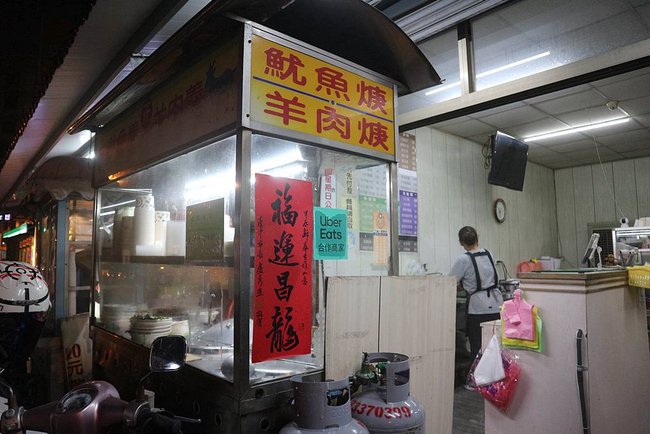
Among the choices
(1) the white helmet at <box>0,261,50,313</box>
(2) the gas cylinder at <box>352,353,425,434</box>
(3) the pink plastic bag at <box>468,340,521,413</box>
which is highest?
(1) the white helmet at <box>0,261,50,313</box>

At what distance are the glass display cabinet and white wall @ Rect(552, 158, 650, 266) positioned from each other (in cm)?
1010

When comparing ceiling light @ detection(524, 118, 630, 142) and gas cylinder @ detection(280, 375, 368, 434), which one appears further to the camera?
ceiling light @ detection(524, 118, 630, 142)

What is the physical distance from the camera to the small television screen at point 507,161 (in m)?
7.12

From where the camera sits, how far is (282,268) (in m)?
2.21

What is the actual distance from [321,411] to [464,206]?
7028 mm

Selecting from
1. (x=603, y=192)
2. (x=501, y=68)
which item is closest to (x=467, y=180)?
(x=501, y=68)

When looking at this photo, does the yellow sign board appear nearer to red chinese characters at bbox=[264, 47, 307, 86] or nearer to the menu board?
red chinese characters at bbox=[264, 47, 307, 86]

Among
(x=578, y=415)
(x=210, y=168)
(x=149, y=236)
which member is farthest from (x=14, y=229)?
(x=578, y=415)

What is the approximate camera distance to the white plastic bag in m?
3.62

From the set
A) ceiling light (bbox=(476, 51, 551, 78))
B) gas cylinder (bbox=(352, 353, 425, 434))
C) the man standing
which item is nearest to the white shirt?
the man standing

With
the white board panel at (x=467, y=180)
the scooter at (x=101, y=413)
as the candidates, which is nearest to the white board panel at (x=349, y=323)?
the scooter at (x=101, y=413)

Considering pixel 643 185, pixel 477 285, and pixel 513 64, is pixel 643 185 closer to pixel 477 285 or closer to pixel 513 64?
pixel 477 285

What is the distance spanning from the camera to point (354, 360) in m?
2.38

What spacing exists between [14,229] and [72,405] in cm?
1300
